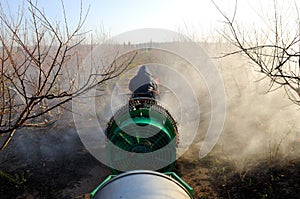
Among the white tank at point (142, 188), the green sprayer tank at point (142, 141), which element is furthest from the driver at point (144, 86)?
the white tank at point (142, 188)

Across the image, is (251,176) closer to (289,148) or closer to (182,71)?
(289,148)

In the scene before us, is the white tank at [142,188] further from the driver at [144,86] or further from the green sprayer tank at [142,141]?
the driver at [144,86]

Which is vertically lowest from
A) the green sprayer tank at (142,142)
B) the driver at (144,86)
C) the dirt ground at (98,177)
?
the dirt ground at (98,177)

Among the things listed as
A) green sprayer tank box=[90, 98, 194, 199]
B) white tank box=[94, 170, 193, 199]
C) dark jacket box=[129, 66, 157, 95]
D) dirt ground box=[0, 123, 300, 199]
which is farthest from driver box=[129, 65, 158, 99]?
Answer: white tank box=[94, 170, 193, 199]

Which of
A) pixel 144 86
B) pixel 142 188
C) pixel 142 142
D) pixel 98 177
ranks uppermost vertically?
pixel 144 86

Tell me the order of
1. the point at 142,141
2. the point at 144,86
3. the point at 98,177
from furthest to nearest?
the point at 144,86
the point at 98,177
the point at 142,141

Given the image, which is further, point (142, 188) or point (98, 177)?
point (98, 177)

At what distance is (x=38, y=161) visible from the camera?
6367 millimetres

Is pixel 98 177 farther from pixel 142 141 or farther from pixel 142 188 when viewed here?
pixel 142 188

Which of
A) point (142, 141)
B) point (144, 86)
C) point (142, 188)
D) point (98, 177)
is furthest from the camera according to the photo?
point (144, 86)

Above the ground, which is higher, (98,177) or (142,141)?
(142,141)

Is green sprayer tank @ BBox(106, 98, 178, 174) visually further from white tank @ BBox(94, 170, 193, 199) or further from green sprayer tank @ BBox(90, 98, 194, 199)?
white tank @ BBox(94, 170, 193, 199)

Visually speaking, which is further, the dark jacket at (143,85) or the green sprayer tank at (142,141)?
the dark jacket at (143,85)

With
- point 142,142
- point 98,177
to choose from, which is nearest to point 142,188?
point 142,142
